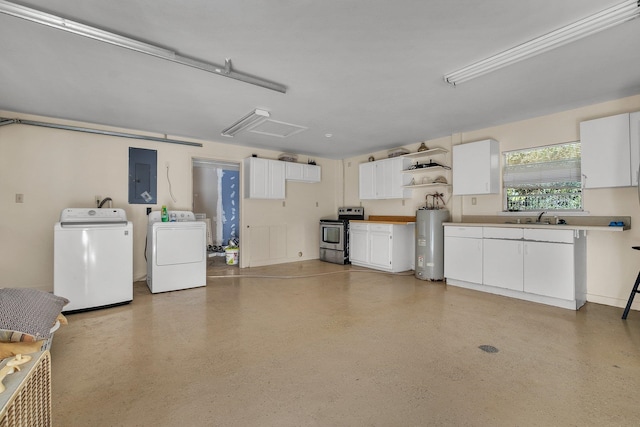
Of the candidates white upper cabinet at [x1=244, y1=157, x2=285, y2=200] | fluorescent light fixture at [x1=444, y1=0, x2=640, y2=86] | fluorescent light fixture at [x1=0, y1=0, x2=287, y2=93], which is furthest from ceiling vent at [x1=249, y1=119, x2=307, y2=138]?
fluorescent light fixture at [x1=444, y1=0, x2=640, y2=86]

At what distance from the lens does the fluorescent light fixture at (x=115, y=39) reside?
189 cm

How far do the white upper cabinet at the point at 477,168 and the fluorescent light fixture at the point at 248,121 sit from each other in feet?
10.6

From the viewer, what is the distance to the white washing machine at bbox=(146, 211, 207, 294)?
417 centimetres

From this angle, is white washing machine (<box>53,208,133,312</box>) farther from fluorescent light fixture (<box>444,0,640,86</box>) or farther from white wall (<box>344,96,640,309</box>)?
white wall (<box>344,96,640,309</box>)

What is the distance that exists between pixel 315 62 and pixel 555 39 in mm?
1937

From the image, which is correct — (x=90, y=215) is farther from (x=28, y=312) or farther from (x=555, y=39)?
(x=555, y=39)

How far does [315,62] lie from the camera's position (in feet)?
8.62

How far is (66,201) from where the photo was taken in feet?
14.0

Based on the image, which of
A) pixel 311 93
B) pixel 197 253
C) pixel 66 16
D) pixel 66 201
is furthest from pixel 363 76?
pixel 66 201

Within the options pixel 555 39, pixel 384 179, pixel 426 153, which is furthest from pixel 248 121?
pixel 555 39

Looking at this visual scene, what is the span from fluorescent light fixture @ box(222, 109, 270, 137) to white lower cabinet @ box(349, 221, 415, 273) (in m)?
3.04

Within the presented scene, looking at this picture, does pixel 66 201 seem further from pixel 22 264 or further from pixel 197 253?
pixel 197 253

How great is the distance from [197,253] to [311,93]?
2.97 metres

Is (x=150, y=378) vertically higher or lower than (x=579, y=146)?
lower
